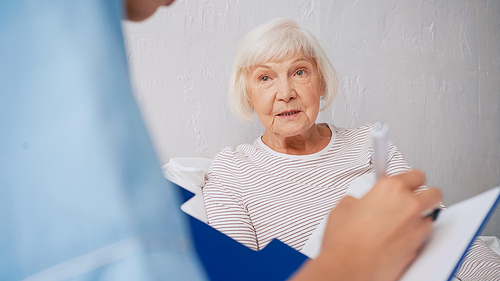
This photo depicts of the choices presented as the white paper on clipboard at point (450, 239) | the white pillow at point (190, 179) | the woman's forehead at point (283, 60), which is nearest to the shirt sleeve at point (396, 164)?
the woman's forehead at point (283, 60)

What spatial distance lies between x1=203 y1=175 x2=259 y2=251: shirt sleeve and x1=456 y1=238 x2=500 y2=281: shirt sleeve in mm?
680

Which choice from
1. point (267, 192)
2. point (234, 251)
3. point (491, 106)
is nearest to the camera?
point (234, 251)

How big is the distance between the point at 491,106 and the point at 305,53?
6.80ft

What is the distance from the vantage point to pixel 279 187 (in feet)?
4.20

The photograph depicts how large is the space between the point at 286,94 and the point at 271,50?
0.17 m

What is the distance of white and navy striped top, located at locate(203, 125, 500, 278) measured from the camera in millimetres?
1197

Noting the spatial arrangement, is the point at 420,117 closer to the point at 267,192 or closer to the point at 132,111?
the point at 267,192

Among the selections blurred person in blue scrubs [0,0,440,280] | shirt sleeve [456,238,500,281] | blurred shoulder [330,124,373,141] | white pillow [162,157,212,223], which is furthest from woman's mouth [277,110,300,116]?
blurred person in blue scrubs [0,0,440,280]

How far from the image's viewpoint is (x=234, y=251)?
2.01ft

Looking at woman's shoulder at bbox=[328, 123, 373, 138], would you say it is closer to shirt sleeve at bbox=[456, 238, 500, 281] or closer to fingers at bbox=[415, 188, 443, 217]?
shirt sleeve at bbox=[456, 238, 500, 281]

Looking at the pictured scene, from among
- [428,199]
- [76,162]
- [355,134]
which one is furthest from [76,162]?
[355,134]

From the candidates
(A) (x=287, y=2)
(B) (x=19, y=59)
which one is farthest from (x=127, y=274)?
(A) (x=287, y=2)

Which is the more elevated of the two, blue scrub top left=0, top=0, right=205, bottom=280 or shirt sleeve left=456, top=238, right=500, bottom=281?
blue scrub top left=0, top=0, right=205, bottom=280

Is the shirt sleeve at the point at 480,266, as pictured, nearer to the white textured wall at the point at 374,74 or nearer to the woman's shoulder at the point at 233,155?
the woman's shoulder at the point at 233,155
